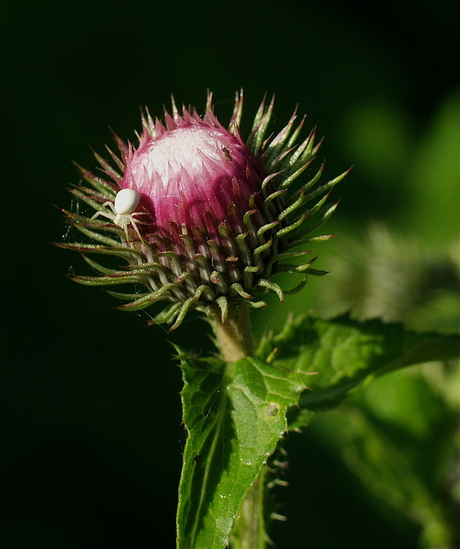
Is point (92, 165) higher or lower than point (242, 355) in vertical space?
higher

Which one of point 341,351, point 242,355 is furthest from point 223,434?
point 341,351

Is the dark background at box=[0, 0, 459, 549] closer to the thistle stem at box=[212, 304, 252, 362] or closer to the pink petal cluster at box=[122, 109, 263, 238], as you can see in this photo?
the thistle stem at box=[212, 304, 252, 362]

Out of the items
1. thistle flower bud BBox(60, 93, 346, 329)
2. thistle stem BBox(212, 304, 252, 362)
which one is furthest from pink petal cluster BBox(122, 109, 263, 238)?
thistle stem BBox(212, 304, 252, 362)

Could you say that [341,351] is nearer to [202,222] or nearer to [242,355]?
[242,355]

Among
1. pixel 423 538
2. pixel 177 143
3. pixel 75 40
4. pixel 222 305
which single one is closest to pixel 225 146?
pixel 177 143

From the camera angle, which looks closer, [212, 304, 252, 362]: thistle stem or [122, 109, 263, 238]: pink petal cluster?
[122, 109, 263, 238]: pink petal cluster

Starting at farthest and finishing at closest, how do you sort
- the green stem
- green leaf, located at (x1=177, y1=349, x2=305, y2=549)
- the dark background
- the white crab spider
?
the dark background
the green stem
the white crab spider
green leaf, located at (x1=177, y1=349, x2=305, y2=549)
